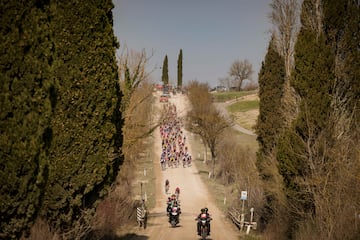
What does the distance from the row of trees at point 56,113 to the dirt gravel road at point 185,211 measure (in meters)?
10.2

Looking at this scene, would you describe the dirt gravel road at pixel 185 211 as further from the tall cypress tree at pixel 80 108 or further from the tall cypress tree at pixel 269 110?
the tall cypress tree at pixel 80 108

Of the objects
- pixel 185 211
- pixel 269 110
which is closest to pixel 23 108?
pixel 269 110

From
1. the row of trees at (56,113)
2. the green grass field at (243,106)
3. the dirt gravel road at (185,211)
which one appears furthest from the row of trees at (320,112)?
the green grass field at (243,106)

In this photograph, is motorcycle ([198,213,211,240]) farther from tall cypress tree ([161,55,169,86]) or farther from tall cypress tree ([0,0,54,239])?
tall cypress tree ([161,55,169,86])

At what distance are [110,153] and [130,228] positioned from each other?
1277 centimetres

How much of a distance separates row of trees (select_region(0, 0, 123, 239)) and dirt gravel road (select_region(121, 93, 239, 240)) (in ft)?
33.6

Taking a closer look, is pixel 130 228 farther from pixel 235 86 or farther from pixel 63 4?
pixel 235 86

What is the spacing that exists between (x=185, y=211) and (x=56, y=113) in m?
22.2

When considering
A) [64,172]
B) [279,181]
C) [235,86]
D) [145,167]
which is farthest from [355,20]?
[235,86]

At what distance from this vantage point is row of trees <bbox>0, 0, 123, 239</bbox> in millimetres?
6859

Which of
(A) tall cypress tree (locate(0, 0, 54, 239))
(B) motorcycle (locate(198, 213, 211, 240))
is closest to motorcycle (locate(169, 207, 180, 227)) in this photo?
(B) motorcycle (locate(198, 213, 211, 240))

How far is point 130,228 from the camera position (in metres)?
24.5

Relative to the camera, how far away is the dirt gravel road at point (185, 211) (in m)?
23.3

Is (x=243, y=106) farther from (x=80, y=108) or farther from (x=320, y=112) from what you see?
(x=80, y=108)
